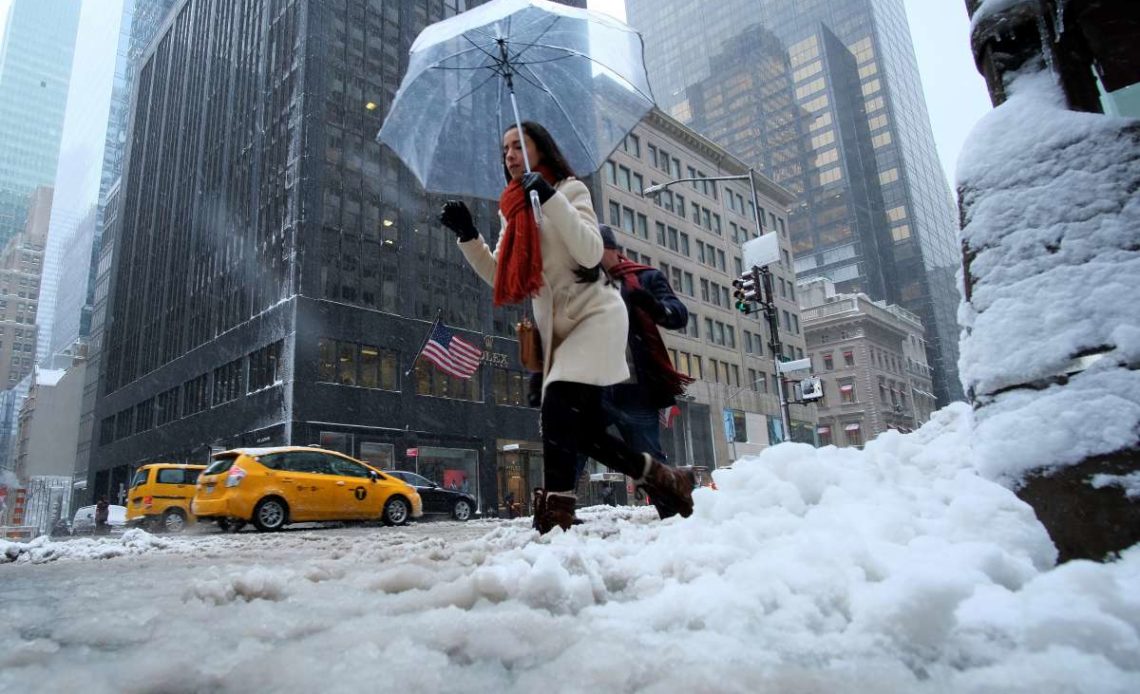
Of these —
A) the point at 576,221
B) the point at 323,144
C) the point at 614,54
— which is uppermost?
the point at 323,144

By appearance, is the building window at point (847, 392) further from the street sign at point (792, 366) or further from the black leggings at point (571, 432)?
the black leggings at point (571, 432)

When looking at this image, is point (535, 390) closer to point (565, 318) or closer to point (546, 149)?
point (565, 318)

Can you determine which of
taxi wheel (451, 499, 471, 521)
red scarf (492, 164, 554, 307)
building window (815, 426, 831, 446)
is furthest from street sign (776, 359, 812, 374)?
building window (815, 426, 831, 446)

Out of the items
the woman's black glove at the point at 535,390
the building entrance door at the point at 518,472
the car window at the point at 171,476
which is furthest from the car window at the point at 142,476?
the building entrance door at the point at 518,472

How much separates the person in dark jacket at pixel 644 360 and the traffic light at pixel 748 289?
13.4 metres

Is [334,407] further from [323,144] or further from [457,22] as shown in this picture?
[457,22]

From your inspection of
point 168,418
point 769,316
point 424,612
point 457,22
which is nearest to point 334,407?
point 168,418

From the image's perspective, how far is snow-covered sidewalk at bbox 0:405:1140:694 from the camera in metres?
1.06

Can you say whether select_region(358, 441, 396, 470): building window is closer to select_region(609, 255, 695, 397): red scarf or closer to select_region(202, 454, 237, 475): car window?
select_region(202, 454, 237, 475): car window

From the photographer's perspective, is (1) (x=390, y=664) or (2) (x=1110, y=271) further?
(2) (x=1110, y=271)

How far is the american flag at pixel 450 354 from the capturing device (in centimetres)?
2179

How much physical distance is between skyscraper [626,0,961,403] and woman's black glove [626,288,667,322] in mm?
94694

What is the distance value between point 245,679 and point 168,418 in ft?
140

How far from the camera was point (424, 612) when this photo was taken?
1.67 m
